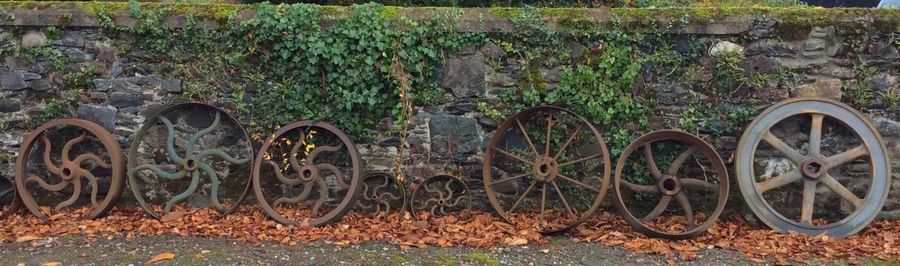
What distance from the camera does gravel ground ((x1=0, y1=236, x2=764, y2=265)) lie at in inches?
163

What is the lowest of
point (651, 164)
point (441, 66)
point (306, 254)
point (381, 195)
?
point (306, 254)

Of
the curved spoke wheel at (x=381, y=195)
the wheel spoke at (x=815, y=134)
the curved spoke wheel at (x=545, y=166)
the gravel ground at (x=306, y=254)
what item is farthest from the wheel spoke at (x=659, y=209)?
the curved spoke wheel at (x=381, y=195)

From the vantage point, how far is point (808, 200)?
15.5 feet

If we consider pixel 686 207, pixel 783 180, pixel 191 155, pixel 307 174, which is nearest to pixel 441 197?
pixel 307 174

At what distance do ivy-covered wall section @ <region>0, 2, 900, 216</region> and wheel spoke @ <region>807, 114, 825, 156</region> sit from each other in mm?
204

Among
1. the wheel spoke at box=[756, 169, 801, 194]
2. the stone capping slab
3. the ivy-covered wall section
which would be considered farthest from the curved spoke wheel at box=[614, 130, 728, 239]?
the stone capping slab

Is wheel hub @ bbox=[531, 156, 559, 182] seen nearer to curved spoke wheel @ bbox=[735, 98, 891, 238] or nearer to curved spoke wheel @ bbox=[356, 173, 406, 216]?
curved spoke wheel @ bbox=[356, 173, 406, 216]

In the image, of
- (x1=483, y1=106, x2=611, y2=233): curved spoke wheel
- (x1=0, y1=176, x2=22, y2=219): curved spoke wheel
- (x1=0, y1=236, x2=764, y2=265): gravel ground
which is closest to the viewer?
(x1=0, y1=236, x2=764, y2=265): gravel ground

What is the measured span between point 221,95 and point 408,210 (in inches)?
65.6

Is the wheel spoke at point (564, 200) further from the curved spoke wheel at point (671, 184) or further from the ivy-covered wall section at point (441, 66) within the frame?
the ivy-covered wall section at point (441, 66)

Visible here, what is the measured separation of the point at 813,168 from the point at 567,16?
2045mm

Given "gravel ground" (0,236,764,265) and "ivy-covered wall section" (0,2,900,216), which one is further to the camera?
"ivy-covered wall section" (0,2,900,216)

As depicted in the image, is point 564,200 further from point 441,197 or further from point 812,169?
point 812,169

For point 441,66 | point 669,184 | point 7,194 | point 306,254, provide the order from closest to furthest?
point 306,254 → point 669,184 → point 441,66 → point 7,194
